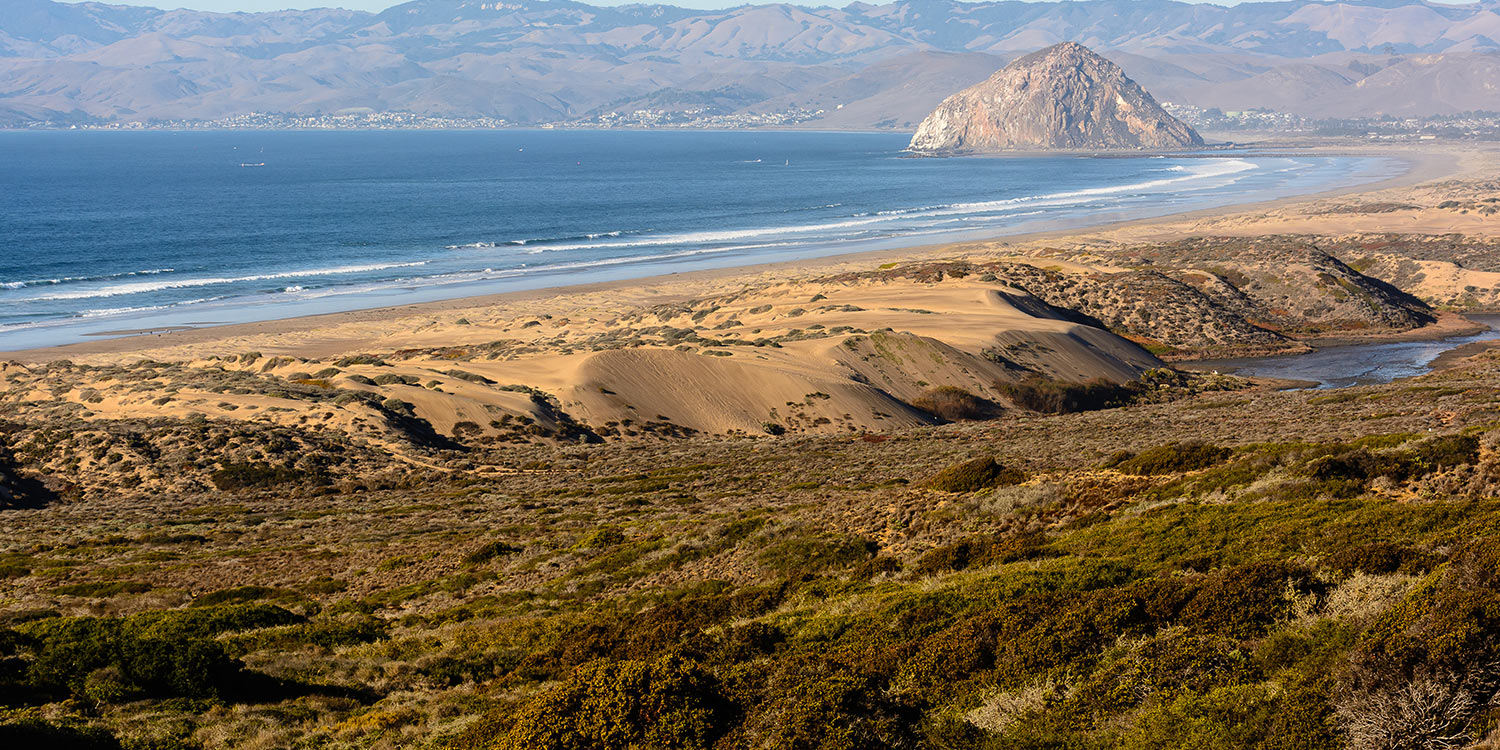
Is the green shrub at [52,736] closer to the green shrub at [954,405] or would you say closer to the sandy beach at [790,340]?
the sandy beach at [790,340]

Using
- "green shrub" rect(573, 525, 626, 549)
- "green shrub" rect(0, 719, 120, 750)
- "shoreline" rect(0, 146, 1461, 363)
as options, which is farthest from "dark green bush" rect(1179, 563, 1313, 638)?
"shoreline" rect(0, 146, 1461, 363)

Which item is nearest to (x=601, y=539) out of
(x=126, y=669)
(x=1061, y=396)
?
(x=126, y=669)

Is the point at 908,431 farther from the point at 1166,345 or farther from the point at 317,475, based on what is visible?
the point at 1166,345

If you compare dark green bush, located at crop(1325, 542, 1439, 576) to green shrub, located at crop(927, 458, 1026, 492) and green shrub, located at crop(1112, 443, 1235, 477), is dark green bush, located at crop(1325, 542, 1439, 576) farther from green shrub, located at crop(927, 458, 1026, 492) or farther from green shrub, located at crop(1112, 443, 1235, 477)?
green shrub, located at crop(927, 458, 1026, 492)

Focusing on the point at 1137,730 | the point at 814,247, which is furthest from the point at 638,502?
the point at 814,247

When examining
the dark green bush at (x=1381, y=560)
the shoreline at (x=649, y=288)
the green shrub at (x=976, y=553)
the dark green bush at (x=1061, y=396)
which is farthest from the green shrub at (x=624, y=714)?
the shoreline at (x=649, y=288)

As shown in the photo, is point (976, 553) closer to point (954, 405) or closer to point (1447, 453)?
point (1447, 453)

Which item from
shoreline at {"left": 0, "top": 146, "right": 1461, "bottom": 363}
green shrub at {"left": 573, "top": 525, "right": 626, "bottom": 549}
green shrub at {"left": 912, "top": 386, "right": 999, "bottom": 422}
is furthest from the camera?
shoreline at {"left": 0, "top": 146, "right": 1461, "bottom": 363}
